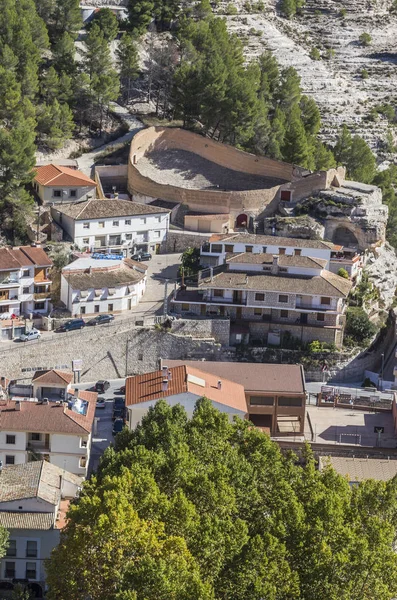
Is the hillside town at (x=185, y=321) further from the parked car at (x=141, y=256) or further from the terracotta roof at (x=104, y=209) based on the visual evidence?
the terracotta roof at (x=104, y=209)

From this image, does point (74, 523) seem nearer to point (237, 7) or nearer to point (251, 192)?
point (251, 192)

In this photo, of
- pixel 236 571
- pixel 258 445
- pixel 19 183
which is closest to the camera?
pixel 236 571

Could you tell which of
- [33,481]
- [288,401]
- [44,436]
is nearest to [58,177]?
[288,401]

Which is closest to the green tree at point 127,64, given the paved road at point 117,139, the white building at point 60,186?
the paved road at point 117,139

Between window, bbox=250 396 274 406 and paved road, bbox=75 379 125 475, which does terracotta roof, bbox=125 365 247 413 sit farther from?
paved road, bbox=75 379 125 475

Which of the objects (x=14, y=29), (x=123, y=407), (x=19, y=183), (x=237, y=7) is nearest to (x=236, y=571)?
(x=123, y=407)

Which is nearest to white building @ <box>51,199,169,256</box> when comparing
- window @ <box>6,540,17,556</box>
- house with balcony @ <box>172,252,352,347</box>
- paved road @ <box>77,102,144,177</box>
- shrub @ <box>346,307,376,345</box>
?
paved road @ <box>77,102,144,177</box>

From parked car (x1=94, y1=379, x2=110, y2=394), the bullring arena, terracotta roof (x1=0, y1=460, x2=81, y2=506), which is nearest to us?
terracotta roof (x1=0, y1=460, x2=81, y2=506)
